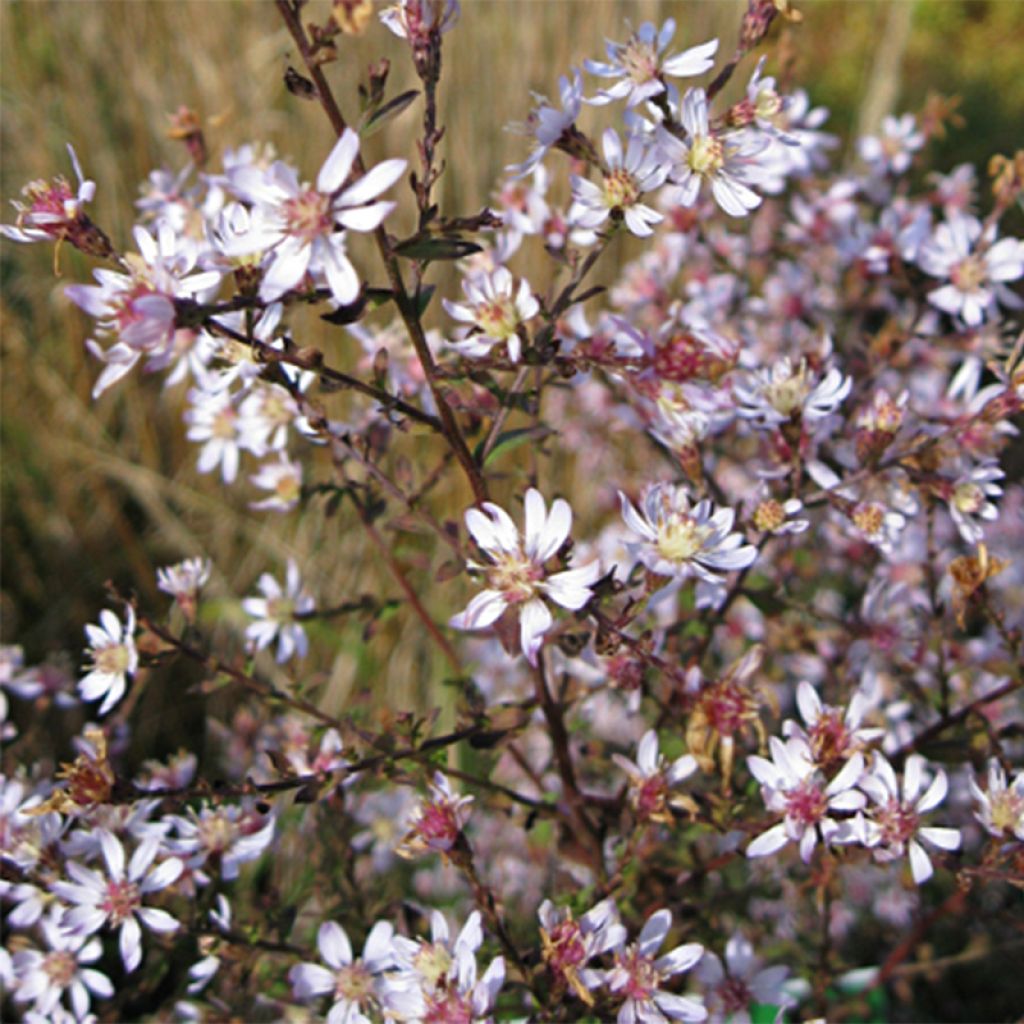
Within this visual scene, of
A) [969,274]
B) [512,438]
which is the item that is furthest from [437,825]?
[969,274]

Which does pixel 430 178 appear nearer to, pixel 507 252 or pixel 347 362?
pixel 507 252

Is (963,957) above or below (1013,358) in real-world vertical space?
below

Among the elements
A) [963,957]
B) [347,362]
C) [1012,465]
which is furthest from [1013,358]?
[347,362]

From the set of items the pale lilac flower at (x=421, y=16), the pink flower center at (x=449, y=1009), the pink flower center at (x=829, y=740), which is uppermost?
the pale lilac flower at (x=421, y=16)

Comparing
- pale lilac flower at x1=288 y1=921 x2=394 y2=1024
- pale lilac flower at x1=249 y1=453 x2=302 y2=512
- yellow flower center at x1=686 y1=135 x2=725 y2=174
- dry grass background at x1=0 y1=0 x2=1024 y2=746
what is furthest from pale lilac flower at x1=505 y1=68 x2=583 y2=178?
dry grass background at x1=0 y1=0 x2=1024 y2=746

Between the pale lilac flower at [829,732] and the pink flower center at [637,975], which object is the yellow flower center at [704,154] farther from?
the pink flower center at [637,975]

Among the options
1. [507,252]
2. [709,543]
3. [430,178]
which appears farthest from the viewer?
[507,252]

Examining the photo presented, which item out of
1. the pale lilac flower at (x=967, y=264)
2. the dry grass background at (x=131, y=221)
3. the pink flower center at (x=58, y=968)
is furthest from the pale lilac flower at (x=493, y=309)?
the dry grass background at (x=131, y=221)

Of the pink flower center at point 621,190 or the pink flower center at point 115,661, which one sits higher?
the pink flower center at point 621,190
